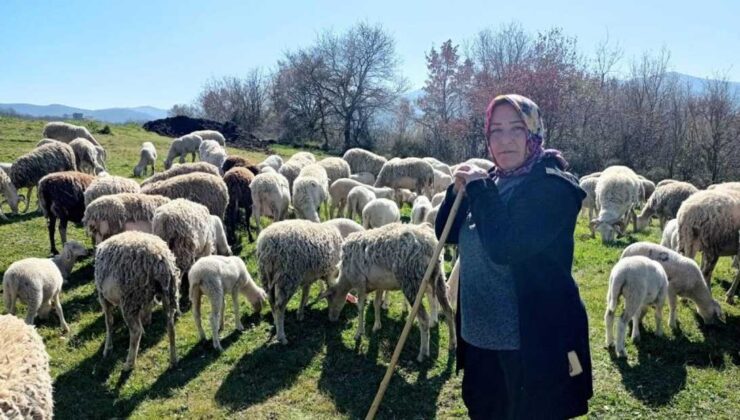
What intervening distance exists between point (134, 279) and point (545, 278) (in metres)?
4.97

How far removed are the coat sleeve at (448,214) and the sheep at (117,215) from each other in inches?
268

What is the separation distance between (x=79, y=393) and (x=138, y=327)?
0.88 meters

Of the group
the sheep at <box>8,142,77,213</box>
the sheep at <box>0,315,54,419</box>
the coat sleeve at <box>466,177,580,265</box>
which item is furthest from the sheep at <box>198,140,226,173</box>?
the coat sleeve at <box>466,177,580,265</box>

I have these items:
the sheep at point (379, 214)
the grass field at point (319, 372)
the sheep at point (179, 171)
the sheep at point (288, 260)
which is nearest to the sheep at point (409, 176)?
the sheep at point (379, 214)

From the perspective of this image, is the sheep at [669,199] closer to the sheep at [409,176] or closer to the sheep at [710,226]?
the sheep at [710,226]

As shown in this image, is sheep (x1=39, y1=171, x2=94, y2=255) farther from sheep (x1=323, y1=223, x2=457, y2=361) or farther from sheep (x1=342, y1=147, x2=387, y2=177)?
sheep (x1=342, y1=147, x2=387, y2=177)

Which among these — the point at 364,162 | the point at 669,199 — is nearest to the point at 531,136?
the point at 669,199

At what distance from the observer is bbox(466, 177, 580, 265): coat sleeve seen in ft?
7.83

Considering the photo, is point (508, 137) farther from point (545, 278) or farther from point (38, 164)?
point (38, 164)

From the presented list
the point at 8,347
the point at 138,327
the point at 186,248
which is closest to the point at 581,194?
the point at 8,347

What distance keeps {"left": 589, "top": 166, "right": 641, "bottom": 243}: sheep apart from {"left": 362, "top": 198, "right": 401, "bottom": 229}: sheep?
5192mm

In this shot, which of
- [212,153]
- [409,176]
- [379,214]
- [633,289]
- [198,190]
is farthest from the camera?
[212,153]

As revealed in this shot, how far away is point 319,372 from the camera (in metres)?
5.91

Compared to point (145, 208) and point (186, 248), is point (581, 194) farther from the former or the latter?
point (145, 208)
